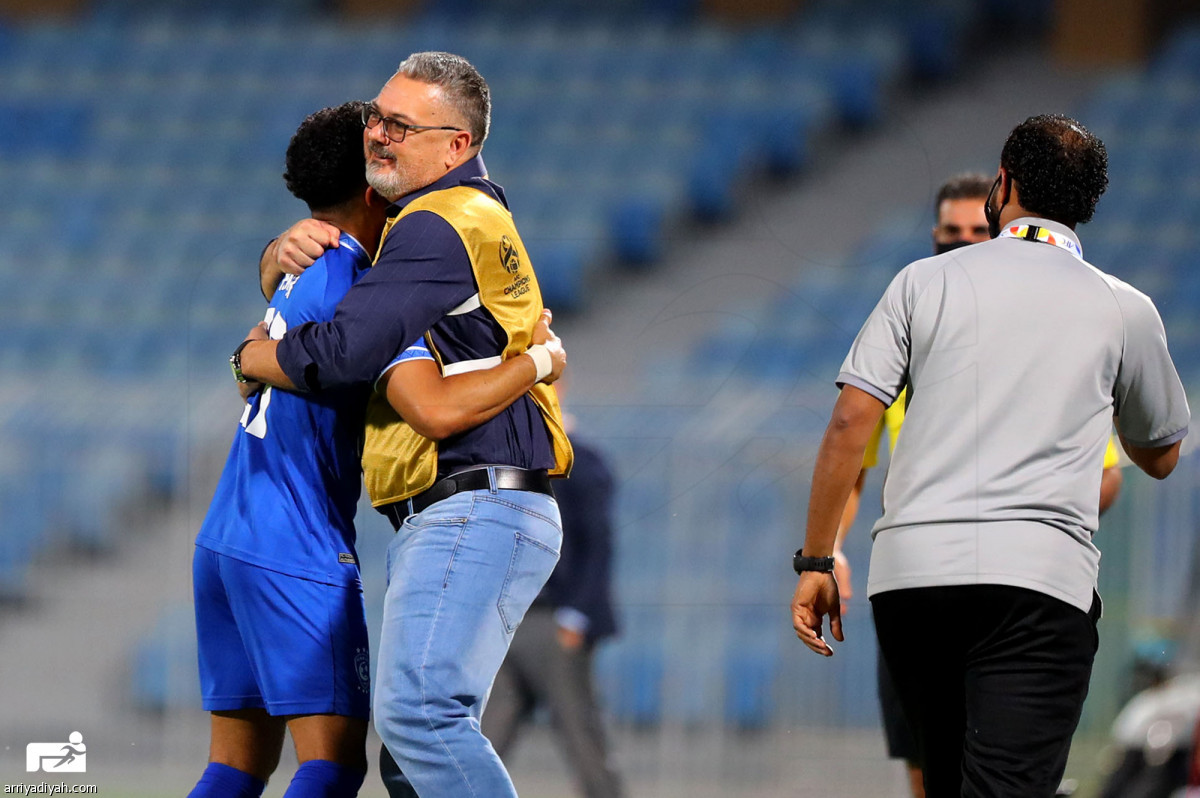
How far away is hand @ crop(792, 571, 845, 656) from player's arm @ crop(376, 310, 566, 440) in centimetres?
55

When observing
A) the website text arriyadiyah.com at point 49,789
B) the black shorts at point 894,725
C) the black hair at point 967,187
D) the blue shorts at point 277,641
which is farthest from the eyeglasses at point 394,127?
the website text arriyadiyah.com at point 49,789

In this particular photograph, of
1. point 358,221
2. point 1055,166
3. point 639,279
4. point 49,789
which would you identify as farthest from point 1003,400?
point 639,279

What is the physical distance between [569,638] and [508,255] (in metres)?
2.09

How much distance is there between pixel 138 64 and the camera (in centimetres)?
854

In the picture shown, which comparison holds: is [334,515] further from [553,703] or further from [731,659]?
[731,659]

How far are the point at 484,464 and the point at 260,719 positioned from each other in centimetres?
63

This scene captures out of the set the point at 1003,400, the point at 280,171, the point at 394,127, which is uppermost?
the point at 280,171

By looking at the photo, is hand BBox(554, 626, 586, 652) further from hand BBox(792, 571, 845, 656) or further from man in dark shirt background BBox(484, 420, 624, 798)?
hand BBox(792, 571, 845, 656)

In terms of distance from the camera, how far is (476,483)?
2178 millimetres

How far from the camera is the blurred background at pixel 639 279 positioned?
4.32 m

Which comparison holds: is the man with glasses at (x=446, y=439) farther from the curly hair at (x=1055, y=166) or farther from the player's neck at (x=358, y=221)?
the curly hair at (x=1055, y=166)

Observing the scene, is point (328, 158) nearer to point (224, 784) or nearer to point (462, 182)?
point (462, 182)

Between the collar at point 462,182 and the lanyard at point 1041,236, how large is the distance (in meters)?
0.84

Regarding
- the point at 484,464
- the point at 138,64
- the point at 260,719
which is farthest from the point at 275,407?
the point at 138,64
